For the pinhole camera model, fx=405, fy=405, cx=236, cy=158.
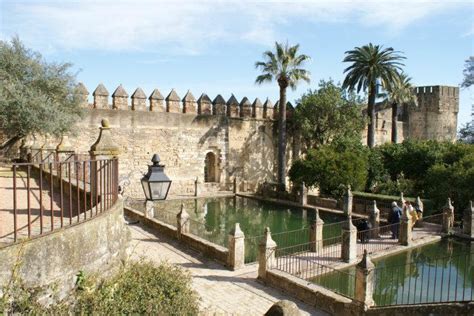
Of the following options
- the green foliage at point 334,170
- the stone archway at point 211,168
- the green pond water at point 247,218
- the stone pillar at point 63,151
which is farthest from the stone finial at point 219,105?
the stone pillar at point 63,151

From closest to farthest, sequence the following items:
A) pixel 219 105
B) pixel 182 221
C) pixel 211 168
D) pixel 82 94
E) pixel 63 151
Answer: pixel 182 221
pixel 63 151
pixel 82 94
pixel 219 105
pixel 211 168

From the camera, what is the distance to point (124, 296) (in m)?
5.07

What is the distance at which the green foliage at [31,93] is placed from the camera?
15.4 metres

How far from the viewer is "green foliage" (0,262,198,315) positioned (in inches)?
161

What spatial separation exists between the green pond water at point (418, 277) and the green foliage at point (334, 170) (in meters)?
7.21

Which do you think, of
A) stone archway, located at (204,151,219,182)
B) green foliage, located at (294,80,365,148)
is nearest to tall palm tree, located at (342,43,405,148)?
green foliage, located at (294,80,365,148)

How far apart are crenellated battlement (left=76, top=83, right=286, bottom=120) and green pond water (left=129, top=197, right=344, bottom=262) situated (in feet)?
18.6

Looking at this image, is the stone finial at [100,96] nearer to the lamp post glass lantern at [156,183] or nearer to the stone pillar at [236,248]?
the stone pillar at [236,248]

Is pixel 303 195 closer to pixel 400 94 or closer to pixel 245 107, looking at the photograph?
pixel 245 107

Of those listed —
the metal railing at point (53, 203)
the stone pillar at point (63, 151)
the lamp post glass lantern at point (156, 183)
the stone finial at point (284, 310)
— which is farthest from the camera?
the stone pillar at point (63, 151)

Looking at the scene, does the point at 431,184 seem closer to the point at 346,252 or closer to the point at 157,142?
the point at 346,252

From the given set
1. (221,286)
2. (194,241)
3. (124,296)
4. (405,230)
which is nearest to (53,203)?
(124,296)

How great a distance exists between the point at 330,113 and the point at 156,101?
10944 mm

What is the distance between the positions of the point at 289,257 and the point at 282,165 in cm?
1470
